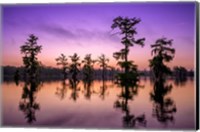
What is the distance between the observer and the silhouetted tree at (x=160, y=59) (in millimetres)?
4344

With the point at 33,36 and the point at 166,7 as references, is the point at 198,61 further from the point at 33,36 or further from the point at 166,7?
the point at 33,36

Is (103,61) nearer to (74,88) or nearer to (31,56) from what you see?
(74,88)

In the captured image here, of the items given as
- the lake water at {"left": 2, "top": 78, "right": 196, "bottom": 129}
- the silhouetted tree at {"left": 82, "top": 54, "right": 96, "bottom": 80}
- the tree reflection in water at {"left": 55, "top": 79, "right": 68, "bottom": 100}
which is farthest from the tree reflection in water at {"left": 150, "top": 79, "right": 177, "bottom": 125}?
the tree reflection in water at {"left": 55, "top": 79, "right": 68, "bottom": 100}

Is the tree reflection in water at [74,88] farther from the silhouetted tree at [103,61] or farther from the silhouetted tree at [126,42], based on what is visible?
the silhouetted tree at [126,42]

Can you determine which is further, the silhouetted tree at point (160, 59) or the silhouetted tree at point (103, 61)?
the silhouetted tree at point (103, 61)

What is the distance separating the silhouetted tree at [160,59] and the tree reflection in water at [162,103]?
8 centimetres

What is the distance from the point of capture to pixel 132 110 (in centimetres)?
442

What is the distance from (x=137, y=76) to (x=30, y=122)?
1.18m

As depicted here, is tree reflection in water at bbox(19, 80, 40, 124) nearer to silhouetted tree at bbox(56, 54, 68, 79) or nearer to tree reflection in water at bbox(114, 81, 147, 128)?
silhouetted tree at bbox(56, 54, 68, 79)

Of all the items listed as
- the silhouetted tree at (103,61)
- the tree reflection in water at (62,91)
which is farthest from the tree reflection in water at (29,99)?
the silhouetted tree at (103,61)

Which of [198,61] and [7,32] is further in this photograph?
[7,32]

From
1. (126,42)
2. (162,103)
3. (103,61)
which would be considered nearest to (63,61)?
(103,61)

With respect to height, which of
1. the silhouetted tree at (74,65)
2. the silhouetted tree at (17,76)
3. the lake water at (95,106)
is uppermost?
the silhouetted tree at (74,65)

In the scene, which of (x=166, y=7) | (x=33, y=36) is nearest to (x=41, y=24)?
(x=33, y=36)
